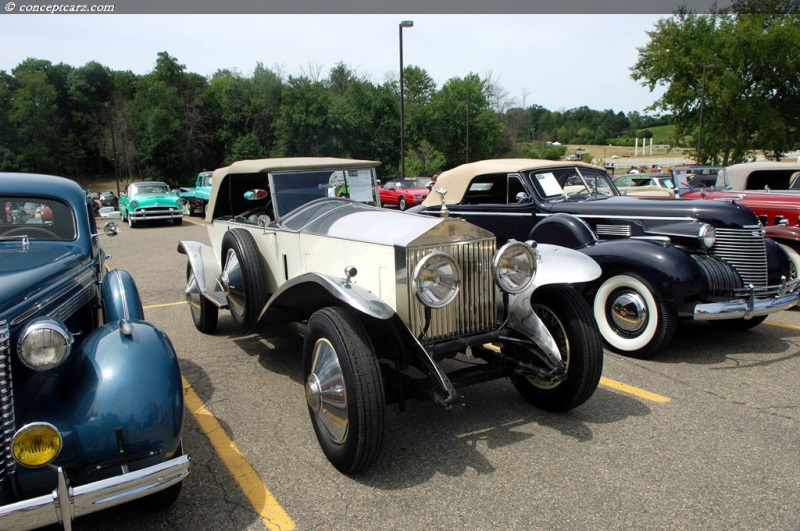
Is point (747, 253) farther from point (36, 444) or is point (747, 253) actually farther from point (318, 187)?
point (36, 444)

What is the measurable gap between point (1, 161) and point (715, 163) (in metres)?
56.7

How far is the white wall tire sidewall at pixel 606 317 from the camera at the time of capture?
479 cm

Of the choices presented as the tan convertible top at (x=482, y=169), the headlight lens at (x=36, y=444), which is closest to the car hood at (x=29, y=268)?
the headlight lens at (x=36, y=444)

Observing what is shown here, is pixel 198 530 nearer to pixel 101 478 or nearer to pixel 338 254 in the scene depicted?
pixel 101 478

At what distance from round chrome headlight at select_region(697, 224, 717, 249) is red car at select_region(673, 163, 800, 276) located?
824mm

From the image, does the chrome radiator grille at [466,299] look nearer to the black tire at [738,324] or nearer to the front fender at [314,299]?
the front fender at [314,299]

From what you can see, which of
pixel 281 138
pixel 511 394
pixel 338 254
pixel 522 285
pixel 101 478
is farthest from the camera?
pixel 281 138

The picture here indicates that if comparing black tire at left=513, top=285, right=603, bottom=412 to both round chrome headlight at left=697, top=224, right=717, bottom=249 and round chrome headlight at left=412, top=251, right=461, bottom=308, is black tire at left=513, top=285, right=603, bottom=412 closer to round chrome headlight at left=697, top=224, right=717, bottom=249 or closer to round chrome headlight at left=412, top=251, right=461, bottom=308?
round chrome headlight at left=412, top=251, right=461, bottom=308

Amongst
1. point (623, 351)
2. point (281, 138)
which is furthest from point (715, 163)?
point (623, 351)

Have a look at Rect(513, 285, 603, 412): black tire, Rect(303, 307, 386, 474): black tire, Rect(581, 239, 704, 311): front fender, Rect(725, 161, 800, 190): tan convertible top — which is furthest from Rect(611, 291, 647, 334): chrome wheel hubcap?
Rect(725, 161, 800, 190): tan convertible top

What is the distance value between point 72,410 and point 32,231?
1900 millimetres

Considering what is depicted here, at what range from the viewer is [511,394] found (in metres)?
4.02

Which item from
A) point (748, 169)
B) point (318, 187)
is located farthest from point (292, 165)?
point (748, 169)

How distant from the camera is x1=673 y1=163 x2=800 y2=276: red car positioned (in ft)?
22.2
